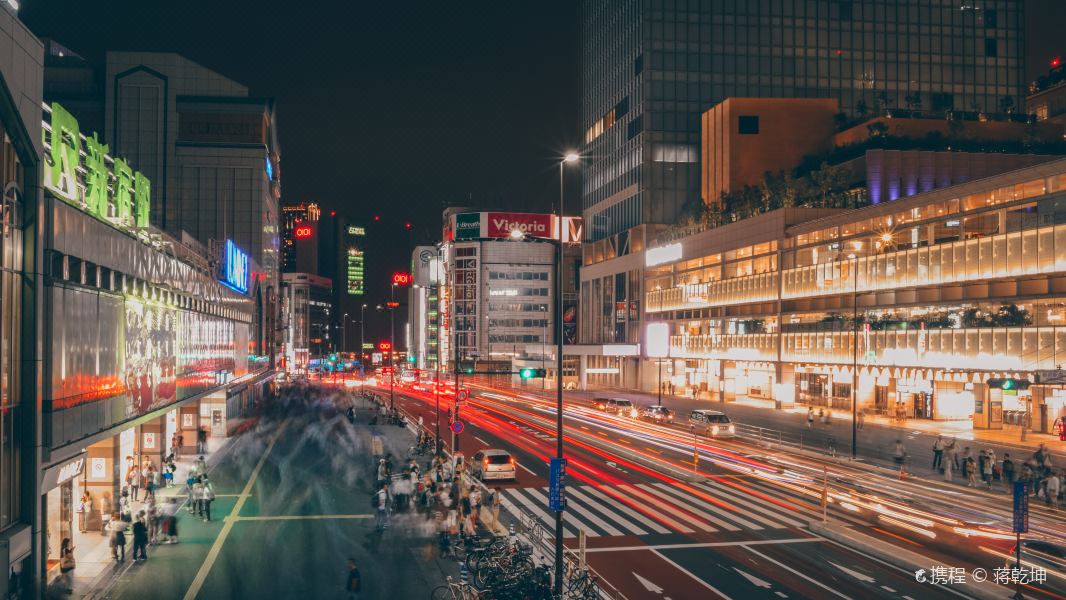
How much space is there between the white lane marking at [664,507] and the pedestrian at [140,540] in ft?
53.7

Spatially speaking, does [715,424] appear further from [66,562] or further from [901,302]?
[66,562]

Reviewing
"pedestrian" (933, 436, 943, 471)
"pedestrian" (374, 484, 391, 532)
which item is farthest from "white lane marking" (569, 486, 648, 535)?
"pedestrian" (933, 436, 943, 471)

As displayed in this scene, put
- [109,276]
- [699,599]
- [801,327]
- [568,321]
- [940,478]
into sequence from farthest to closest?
1. [568,321]
2. [801,327]
3. [940,478]
4. [109,276]
5. [699,599]

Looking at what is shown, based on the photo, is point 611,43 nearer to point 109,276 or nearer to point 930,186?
point 930,186

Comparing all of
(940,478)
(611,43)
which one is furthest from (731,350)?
(611,43)

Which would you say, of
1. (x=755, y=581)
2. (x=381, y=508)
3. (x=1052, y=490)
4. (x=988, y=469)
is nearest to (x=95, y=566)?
(x=381, y=508)

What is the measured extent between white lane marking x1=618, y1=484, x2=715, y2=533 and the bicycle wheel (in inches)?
427

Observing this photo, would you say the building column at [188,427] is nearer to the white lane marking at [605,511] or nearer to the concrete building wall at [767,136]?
the white lane marking at [605,511]

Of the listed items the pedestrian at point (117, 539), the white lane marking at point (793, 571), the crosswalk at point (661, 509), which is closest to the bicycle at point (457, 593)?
the crosswalk at point (661, 509)

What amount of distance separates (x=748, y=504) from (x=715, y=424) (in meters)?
22.3

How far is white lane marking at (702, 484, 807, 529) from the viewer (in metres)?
29.6

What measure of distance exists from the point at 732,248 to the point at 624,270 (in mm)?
30325

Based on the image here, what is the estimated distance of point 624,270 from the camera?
11200 cm

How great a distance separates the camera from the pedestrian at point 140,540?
2355 centimetres
